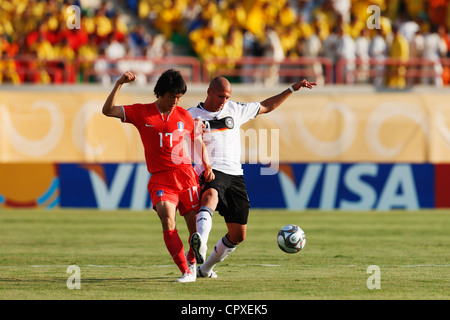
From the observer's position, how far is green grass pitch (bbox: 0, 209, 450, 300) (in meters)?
9.31

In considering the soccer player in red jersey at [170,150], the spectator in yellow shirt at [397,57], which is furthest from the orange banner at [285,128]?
the soccer player in red jersey at [170,150]

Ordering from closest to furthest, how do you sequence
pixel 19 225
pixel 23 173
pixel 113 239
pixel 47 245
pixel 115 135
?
pixel 47 245 → pixel 113 239 → pixel 19 225 → pixel 23 173 → pixel 115 135

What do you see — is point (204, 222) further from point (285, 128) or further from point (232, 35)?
point (232, 35)

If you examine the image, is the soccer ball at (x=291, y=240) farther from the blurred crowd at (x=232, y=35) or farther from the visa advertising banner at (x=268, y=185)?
the blurred crowd at (x=232, y=35)

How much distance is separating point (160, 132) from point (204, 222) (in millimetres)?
1077

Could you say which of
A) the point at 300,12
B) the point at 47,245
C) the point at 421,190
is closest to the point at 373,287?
the point at 47,245

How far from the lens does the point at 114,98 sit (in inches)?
372

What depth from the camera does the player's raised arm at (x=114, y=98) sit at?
9.27 metres

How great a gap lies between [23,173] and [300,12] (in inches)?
410

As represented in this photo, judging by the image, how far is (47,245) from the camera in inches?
573

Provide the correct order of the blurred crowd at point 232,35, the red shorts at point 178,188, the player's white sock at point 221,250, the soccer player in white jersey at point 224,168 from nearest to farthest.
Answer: the red shorts at point 178,188
the soccer player in white jersey at point 224,168
the player's white sock at point 221,250
the blurred crowd at point 232,35

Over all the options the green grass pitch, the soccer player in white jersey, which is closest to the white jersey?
the soccer player in white jersey

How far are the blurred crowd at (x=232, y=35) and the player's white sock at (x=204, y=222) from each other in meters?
15.9
